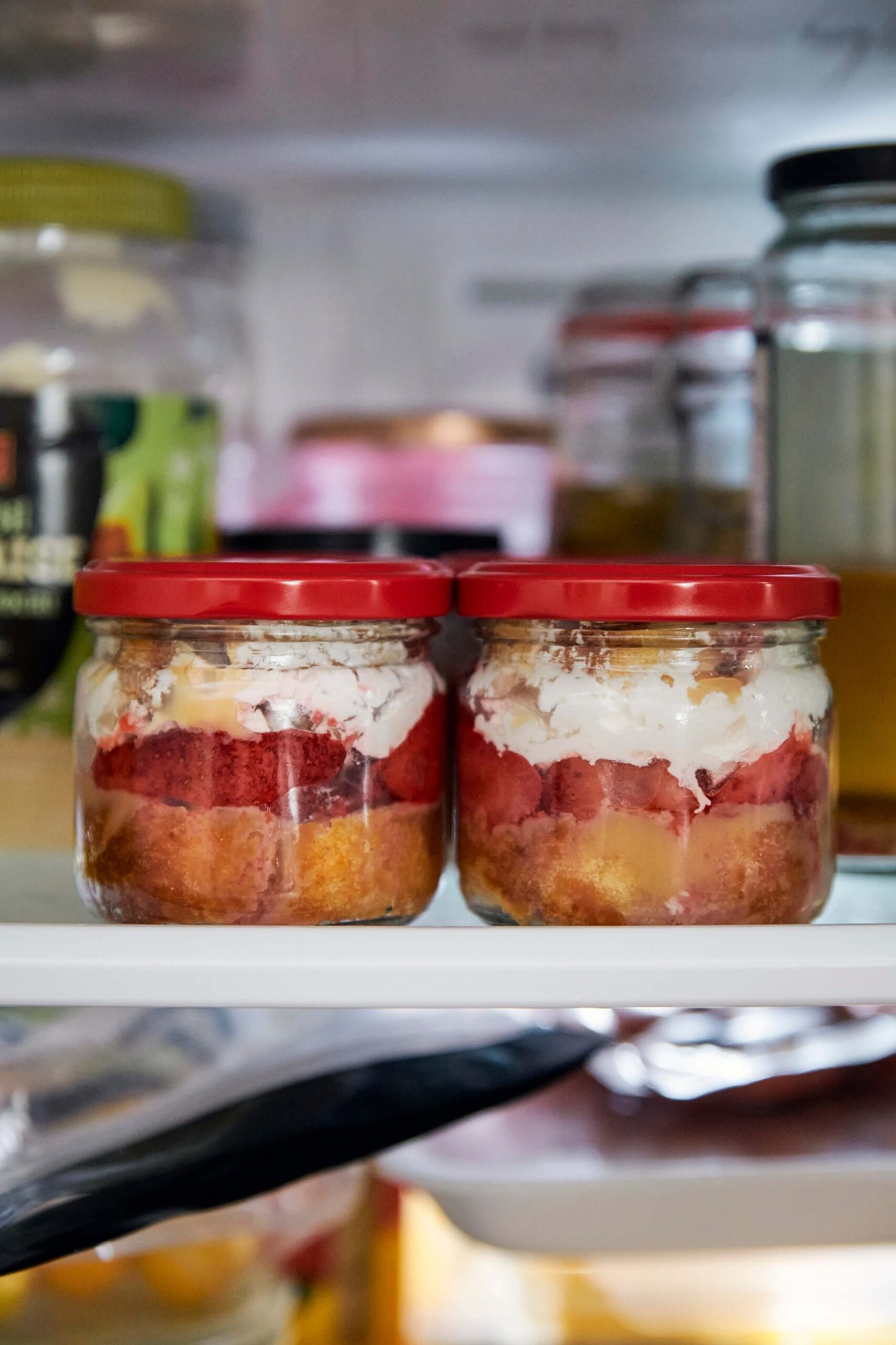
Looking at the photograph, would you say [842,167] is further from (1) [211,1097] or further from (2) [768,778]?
(1) [211,1097]

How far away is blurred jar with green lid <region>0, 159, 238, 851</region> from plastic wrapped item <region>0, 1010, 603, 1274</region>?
0.15 meters

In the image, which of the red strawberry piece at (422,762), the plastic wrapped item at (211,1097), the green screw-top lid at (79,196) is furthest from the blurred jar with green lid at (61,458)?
the red strawberry piece at (422,762)

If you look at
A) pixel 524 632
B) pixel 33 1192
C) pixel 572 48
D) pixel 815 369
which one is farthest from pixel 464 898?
pixel 572 48

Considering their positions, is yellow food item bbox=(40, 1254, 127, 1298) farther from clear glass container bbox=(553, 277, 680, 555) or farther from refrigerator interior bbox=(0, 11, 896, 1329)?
clear glass container bbox=(553, 277, 680, 555)

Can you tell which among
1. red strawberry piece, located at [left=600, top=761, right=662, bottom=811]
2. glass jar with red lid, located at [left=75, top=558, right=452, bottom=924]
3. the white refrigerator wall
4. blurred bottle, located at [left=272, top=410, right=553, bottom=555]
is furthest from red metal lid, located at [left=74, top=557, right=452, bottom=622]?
the white refrigerator wall

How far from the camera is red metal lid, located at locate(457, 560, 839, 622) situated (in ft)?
1.63

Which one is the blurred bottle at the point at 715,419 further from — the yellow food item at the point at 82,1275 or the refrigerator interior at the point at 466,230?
the yellow food item at the point at 82,1275

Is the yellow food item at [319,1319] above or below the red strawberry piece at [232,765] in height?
below

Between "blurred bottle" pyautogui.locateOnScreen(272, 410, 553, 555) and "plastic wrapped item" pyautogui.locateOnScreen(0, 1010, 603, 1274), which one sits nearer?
"plastic wrapped item" pyautogui.locateOnScreen(0, 1010, 603, 1274)

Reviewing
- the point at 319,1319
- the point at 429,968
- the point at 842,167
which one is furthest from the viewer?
the point at 319,1319

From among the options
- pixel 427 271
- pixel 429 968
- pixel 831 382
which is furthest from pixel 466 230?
pixel 429 968

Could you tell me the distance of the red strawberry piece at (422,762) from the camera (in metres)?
0.52

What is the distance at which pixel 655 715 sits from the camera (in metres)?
0.50

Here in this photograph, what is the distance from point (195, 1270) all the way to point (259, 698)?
1.32 ft
